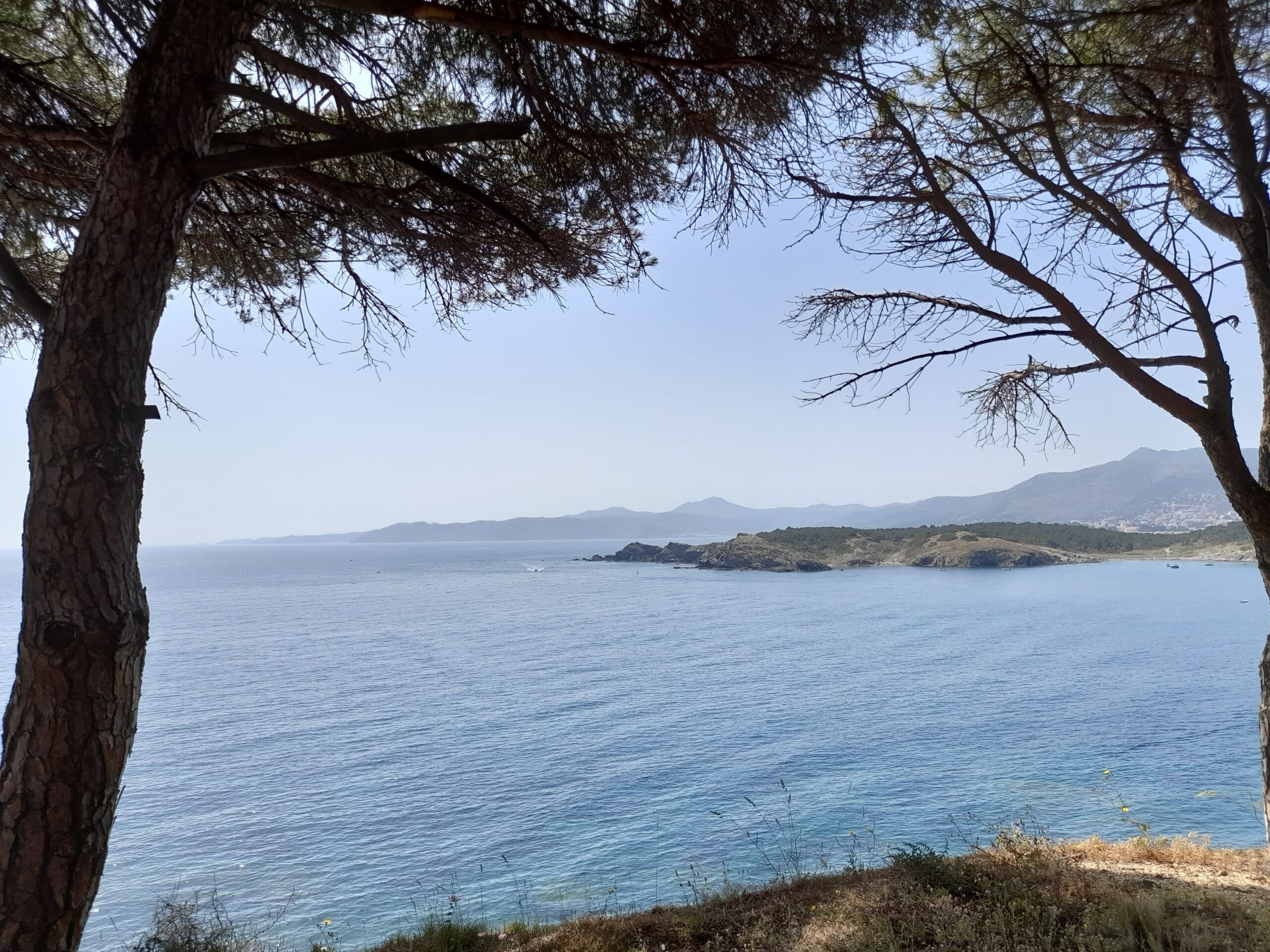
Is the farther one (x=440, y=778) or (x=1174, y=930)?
(x=440, y=778)

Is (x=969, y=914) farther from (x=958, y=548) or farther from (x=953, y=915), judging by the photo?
(x=958, y=548)

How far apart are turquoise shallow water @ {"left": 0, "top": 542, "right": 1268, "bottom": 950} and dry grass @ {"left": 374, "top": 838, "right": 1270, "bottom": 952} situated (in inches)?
275

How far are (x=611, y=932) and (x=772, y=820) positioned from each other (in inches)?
535

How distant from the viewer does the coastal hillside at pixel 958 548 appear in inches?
3573

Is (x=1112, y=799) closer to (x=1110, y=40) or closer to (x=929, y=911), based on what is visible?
(x=929, y=911)

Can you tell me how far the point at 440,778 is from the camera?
758 inches

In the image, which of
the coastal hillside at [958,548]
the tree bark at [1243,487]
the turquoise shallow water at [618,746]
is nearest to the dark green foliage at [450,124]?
the tree bark at [1243,487]

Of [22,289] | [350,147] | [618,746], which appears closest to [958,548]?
[618,746]

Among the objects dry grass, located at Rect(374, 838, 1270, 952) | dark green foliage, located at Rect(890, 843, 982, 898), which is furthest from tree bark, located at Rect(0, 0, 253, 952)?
dark green foliage, located at Rect(890, 843, 982, 898)

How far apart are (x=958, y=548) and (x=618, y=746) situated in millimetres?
83057

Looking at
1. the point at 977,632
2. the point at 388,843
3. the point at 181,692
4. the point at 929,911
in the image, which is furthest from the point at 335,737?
the point at 977,632

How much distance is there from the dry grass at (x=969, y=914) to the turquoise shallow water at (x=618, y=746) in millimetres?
6995

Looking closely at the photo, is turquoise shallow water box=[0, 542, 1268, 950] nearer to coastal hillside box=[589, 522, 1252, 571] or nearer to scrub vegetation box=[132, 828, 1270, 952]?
scrub vegetation box=[132, 828, 1270, 952]

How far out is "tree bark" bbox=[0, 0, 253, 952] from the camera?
2.03m
